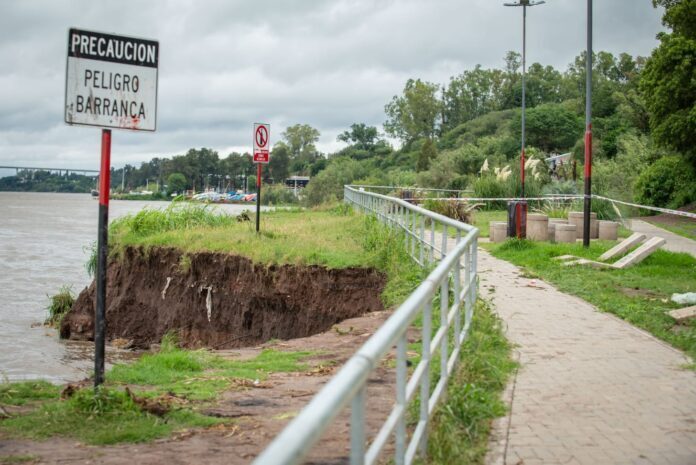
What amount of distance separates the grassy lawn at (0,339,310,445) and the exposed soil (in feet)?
0.53

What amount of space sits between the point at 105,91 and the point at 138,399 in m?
2.54

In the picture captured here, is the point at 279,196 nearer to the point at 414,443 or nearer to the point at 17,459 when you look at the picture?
the point at 17,459

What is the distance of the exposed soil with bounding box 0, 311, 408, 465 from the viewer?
18.0ft

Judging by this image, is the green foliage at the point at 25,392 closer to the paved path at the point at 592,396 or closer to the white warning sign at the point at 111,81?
the white warning sign at the point at 111,81

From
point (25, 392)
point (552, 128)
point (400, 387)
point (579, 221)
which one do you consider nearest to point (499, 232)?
point (579, 221)

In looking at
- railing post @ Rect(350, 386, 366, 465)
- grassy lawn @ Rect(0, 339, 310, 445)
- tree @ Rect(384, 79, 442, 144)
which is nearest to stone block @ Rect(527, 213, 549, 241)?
grassy lawn @ Rect(0, 339, 310, 445)

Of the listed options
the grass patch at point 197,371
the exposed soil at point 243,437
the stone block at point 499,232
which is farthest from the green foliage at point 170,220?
the exposed soil at point 243,437

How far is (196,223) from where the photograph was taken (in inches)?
930

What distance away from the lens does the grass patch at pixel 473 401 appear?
16.5 ft

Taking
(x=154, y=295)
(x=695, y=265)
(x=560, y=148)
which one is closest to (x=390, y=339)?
(x=695, y=265)

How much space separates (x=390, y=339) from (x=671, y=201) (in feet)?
112

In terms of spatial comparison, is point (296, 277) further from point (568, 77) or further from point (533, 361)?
point (568, 77)

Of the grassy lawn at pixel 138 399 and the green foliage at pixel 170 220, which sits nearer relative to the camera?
the grassy lawn at pixel 138 399

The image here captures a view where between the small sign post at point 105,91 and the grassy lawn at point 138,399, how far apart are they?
1.14 feet
